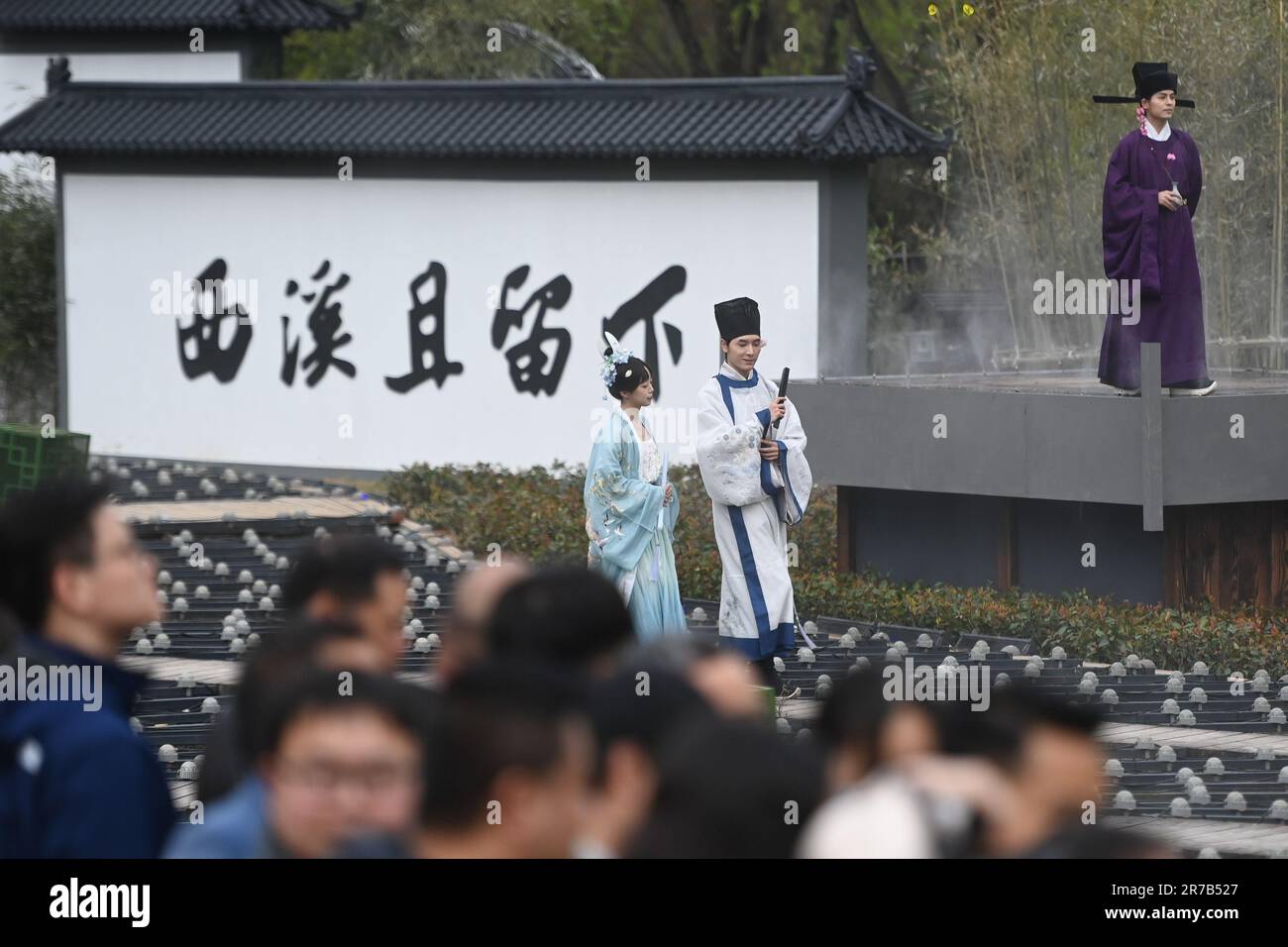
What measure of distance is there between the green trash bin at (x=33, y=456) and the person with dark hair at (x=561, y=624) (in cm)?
1010

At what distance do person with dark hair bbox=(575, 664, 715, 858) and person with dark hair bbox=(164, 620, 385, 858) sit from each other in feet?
1.99

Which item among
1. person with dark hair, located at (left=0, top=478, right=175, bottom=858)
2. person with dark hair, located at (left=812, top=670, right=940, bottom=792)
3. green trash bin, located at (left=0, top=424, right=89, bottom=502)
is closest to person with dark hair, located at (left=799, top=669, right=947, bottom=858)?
person with dark hair, located at (left=812, top=670, right=940, bottom=792)

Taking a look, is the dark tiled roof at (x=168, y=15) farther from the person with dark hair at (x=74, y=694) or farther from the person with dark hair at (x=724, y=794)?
the person with dark hair at (x=724, y=794)

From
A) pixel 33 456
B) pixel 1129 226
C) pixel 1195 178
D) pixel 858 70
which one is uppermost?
pixel 858 70

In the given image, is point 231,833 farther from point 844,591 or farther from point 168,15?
point 168,15

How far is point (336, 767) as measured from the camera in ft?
11.3

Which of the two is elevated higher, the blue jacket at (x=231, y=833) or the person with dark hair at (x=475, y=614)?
the person with dark hair at (x=475, y=614)

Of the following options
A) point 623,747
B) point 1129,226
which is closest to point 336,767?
point 623,747

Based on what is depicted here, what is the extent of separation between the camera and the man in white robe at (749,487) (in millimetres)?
8805

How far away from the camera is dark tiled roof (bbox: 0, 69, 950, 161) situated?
1559 centimetres

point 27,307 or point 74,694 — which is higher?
point 27,307

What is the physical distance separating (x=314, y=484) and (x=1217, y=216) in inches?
280

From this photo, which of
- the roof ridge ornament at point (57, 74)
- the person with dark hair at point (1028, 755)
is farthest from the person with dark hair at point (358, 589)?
the roof ridge ornament at point (57, 74)

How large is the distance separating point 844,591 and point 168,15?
10.9 meters
